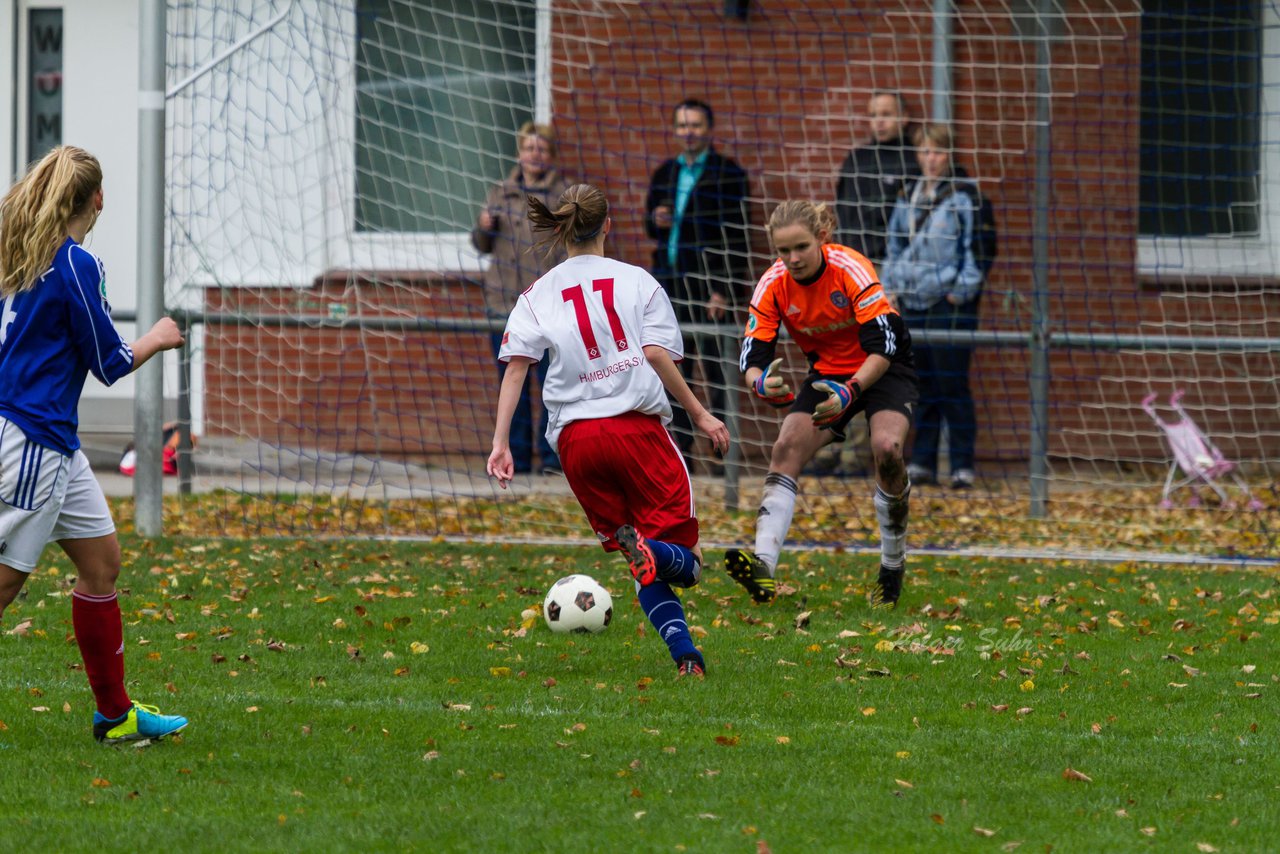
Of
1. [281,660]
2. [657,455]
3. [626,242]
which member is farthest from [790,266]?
[626,242]

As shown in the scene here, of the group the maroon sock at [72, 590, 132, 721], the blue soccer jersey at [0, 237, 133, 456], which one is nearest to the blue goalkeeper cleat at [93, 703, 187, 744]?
the maroon sock at [72, 590, 132, 721]

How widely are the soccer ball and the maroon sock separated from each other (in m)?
2.14

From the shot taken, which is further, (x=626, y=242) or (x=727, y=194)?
(x=626, y=242)

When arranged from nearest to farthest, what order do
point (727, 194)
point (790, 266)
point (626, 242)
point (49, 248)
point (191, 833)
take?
point (191, 833), point (49, 248), point (790, 266), point (727, 194), point (626, 242)

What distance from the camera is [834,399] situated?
694 cm

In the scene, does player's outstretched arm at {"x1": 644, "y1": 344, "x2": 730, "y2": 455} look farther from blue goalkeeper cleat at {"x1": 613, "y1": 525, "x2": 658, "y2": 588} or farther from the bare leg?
the bare leg

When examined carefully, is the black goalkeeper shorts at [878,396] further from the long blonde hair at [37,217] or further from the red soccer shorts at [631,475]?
the long blonde hair at [37,217]

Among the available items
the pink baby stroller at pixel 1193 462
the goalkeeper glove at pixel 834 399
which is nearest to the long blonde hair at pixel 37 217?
the goalkeeper glove at pixel 834 399

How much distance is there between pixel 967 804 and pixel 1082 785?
42 cm

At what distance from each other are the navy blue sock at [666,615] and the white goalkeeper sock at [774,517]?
1.37 metres

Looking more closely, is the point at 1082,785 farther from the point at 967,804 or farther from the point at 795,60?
the point at 795,60

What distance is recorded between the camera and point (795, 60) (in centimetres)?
1161

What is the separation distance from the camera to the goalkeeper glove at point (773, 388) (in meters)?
6.69

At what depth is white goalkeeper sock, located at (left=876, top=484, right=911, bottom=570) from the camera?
7406 mm
